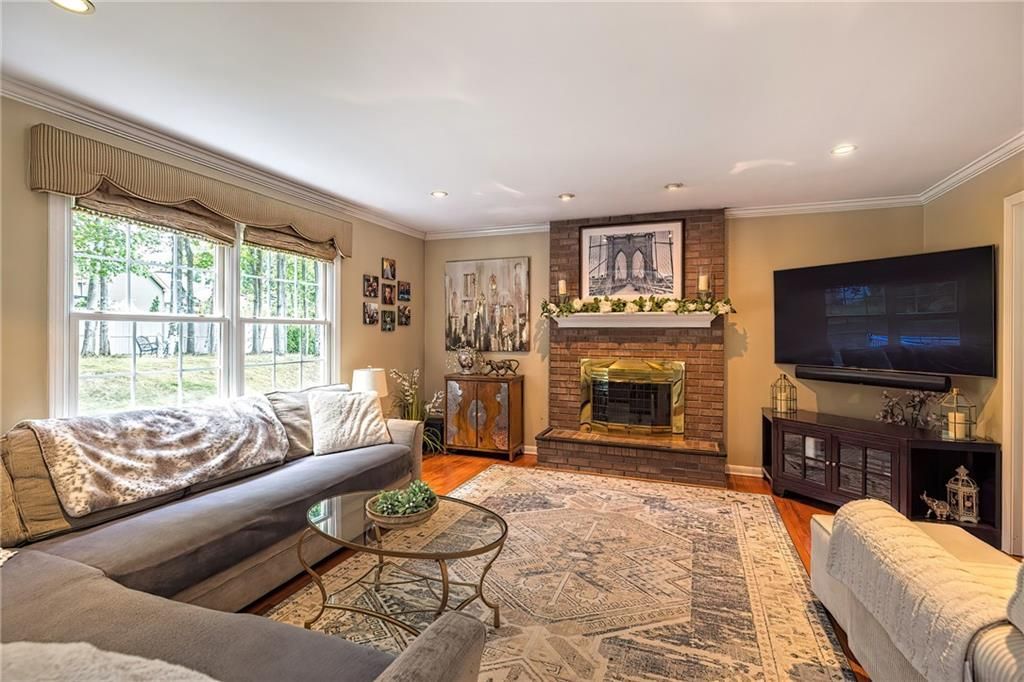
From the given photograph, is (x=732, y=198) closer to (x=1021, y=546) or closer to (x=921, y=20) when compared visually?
(x=921, y=20)

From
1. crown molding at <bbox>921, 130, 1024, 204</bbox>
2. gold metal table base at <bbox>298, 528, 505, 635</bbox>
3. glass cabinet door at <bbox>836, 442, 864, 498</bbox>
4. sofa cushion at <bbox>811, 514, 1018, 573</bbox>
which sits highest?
crown molding at <bbox>921, 130, 1024, 204</bbox>

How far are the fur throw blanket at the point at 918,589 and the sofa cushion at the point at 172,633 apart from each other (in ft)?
4.78

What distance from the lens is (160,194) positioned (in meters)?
2.66

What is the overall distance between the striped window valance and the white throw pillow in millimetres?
1274

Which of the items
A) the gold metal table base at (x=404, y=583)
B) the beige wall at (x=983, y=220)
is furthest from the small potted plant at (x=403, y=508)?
the beige wall at (x=983, y=220)

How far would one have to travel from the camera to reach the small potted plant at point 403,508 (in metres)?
1.99

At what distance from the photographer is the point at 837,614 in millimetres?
1933

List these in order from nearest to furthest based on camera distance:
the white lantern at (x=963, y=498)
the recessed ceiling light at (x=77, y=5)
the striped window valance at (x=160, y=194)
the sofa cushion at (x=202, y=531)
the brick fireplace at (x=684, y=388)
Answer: the recessed ceiling light at (x=77, y=5)
the sofa cushion at (x=202, y=531)
the striped window valance at (x=160, y=194)
the white lantern at (x=963, y=498)
the brick fireplace at (x=684, y=388)

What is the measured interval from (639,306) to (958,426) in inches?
93.9

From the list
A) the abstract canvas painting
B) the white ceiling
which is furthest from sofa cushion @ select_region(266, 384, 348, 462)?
the abstract canvas painting

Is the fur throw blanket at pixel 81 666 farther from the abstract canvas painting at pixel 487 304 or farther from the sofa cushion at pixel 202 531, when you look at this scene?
the abstract canvas painting at pixel 487 304

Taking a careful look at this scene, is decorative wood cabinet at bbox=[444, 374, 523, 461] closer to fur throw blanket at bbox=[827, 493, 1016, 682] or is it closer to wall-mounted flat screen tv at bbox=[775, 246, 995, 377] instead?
wall-mounted flat screen tv at bbox=[775, 246, 995, 377]

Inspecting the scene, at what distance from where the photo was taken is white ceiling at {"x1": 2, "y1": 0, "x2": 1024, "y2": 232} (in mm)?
1664

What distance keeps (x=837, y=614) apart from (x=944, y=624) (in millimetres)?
930
